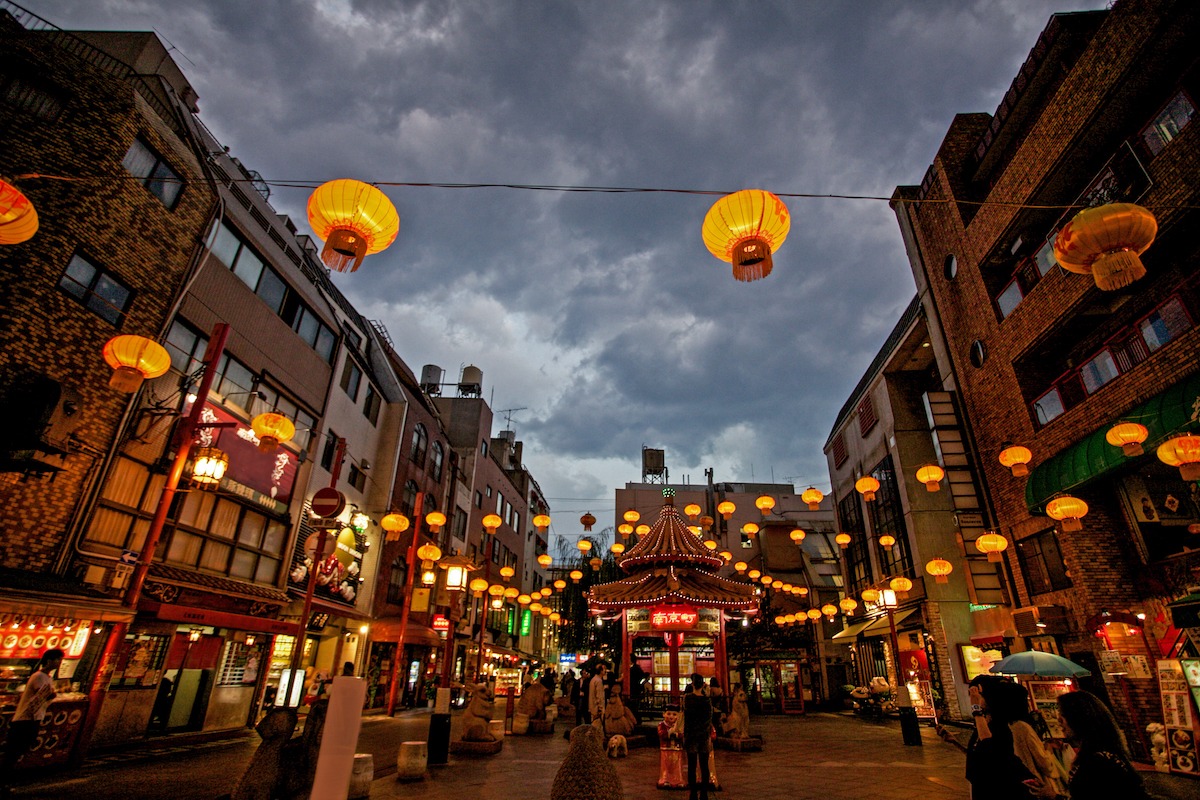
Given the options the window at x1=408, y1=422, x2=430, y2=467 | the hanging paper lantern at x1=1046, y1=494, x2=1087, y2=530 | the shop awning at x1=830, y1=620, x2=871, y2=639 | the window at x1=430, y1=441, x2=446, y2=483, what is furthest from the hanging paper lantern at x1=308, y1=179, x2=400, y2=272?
the shop awning at x1=830, y1=620, x2=871, y2=639

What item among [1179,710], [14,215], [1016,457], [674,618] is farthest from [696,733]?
[14,215]

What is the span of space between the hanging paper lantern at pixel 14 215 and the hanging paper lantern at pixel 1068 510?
16.3 meters

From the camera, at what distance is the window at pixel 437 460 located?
1150 inches

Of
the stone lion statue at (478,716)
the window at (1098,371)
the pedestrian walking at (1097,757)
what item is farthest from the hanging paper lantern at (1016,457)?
the stone lion statue at (478,716)

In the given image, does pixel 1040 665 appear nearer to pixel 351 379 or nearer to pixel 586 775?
pixel 586 775

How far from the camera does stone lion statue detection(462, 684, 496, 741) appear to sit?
12.0m

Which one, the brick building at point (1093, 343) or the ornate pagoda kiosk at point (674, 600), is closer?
the brick building at point (1093, 343)

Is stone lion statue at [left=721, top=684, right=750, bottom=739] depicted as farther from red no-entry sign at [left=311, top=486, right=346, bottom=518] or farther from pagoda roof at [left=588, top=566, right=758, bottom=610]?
red no-entry sign at [left=311, top=486, right=346, bottom=518]

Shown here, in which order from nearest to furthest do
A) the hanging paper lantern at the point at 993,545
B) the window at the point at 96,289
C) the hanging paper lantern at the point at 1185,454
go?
the hanging paper lantern at the point at 1185,454
the window at the point at 96,289
the hanging paper lantern at the point at 993,545

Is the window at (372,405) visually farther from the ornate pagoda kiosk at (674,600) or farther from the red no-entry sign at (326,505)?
the ornate pagoda kiosk at (674,600)

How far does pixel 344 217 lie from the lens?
665 centimetres

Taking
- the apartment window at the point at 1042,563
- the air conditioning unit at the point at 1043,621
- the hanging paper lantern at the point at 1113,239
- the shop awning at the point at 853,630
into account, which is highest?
the hanging paper lantern at the point at 1113,239

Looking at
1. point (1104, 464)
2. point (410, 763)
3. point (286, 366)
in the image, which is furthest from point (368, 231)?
point (1104, 464)

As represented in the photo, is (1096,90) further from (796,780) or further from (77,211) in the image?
(77,211)
